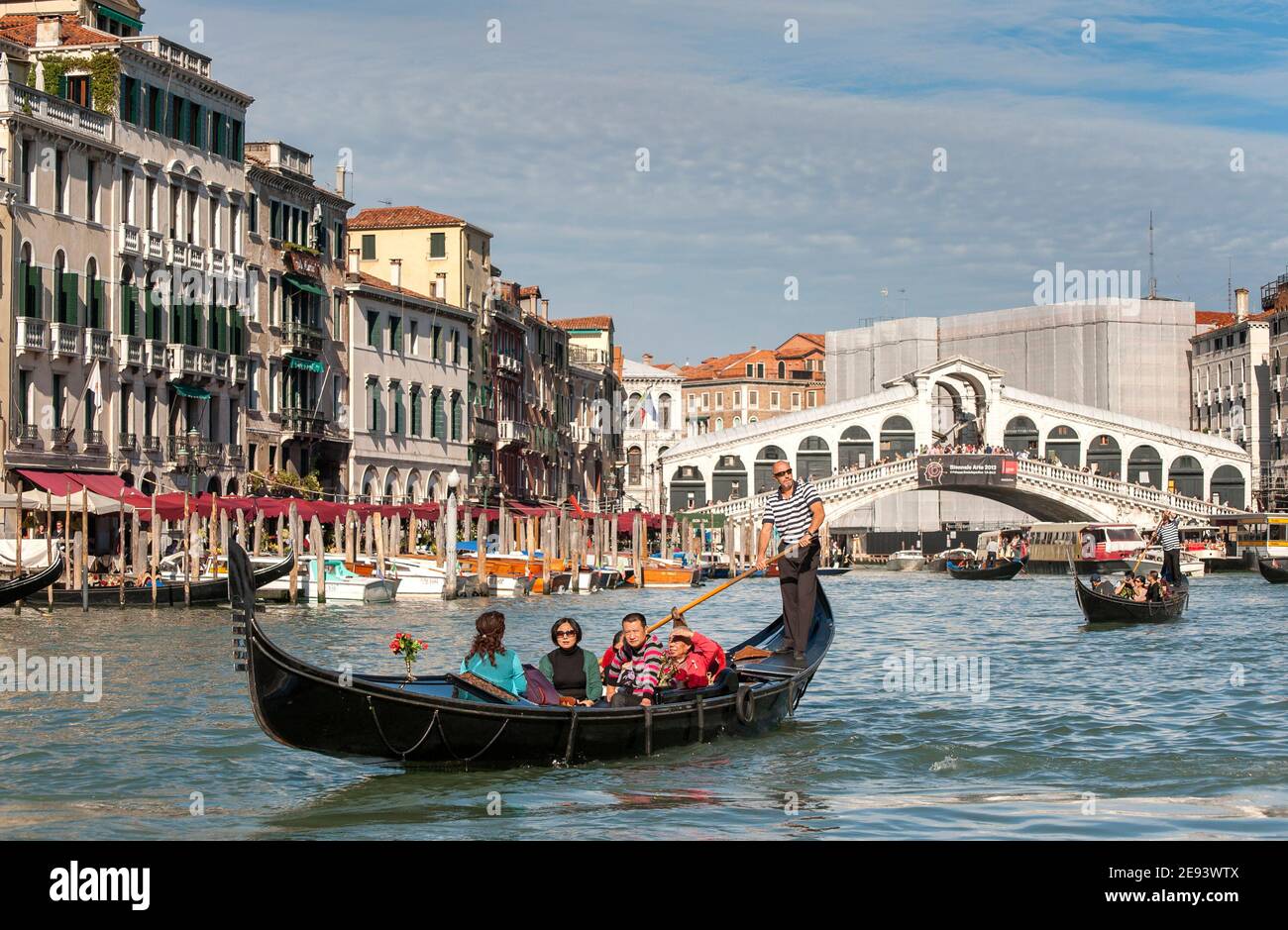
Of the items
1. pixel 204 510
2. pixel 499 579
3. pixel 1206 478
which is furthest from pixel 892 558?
pixel 204 510

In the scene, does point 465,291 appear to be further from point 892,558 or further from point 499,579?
point 892,558

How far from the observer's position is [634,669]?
29.0 ft

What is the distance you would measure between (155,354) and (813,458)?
29.0m

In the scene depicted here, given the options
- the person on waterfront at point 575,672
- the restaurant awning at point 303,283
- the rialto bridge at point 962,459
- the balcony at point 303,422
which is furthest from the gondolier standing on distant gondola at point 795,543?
the rialto bridge at point 962,459

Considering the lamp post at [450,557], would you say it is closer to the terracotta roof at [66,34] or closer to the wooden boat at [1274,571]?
the terracotta roof at [66,34]

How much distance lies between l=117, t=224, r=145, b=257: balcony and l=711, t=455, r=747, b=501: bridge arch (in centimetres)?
2851

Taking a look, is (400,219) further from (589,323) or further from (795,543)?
(795,543)

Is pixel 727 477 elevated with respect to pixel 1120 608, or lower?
elevated

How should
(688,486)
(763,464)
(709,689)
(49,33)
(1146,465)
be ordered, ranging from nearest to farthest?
(709,689) → (49,33) → (1146,465) → (763,464) → (688,486)

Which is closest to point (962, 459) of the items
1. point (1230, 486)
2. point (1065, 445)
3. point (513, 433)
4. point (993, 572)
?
point (1065, 445)

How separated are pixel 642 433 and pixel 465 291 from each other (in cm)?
2830

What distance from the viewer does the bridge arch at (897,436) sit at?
52438 millimetres

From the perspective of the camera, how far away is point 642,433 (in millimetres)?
66562

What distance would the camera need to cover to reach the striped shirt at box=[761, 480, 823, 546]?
9984 mm
